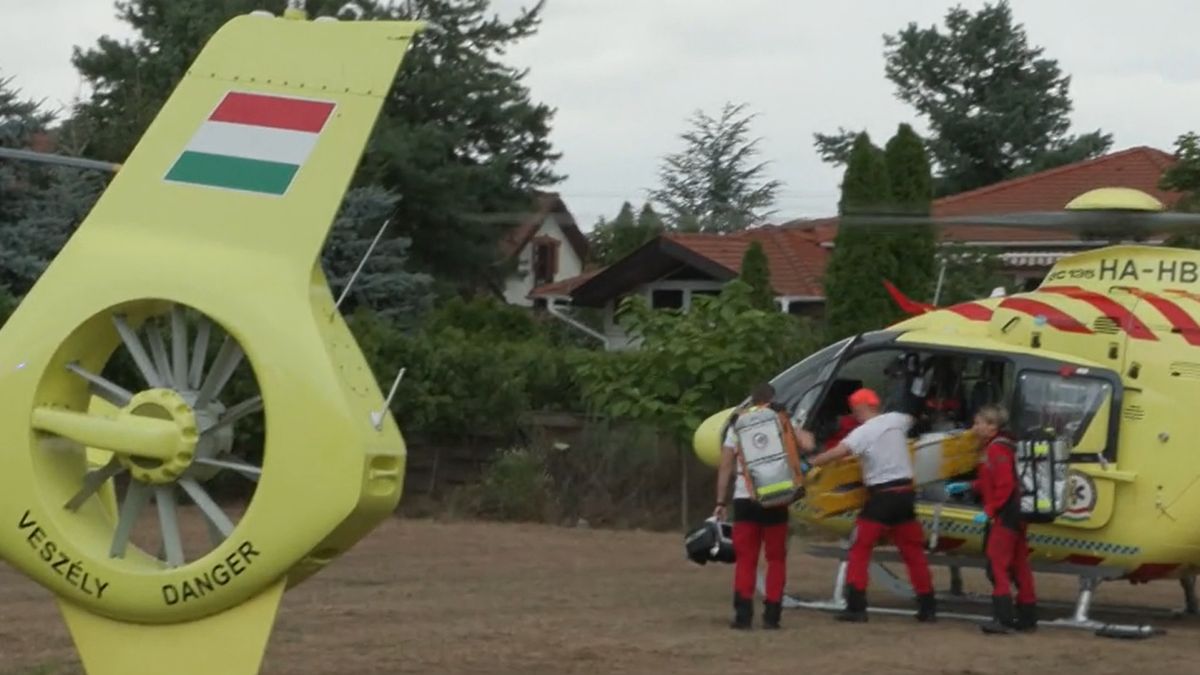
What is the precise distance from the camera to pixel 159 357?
9898 millimetres

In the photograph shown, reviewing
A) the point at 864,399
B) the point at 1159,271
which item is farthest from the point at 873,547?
the point at 1159,271

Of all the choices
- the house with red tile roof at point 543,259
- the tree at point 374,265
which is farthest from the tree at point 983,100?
the tree at point 374,265

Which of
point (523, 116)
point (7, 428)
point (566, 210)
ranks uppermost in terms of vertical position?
point (523, 116)

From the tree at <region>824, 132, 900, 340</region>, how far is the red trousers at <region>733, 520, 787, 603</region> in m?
13.8

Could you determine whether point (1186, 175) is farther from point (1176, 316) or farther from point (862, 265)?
point (1176, 316)

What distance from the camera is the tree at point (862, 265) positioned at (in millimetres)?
28625

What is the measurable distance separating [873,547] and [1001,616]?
1.04m

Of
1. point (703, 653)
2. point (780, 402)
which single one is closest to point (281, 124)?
point (703, 653)

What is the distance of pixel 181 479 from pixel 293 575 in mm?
717

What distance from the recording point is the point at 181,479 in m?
9.66

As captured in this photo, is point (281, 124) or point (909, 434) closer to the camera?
point (281, 124)

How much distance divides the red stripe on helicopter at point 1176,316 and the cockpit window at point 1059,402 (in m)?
0.70

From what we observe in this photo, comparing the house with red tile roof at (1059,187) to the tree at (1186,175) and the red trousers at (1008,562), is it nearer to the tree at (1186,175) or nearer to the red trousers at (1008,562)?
the tree at (1186,175)

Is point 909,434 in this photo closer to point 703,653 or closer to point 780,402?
point 780,402
